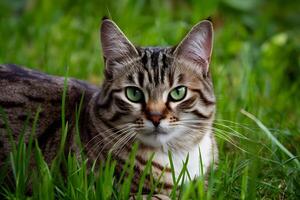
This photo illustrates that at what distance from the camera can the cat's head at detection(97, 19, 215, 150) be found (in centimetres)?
293

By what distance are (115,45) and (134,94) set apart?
0.92 feet

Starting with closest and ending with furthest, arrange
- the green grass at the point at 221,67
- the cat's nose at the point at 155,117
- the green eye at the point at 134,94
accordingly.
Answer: the green grass at the point at 221,67, the cat's nose at the point at 155,117, the green eye at the point at 134,94

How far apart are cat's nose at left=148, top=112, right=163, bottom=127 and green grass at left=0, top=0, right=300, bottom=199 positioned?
296 millimetres

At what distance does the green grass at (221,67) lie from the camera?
9.01ft

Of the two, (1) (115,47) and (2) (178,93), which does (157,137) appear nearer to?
(2) (178,93)

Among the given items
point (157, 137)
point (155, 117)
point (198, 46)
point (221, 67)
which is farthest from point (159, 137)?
point (221, 67)

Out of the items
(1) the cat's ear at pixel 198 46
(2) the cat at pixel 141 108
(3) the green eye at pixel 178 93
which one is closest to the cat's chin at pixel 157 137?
(2) the cat at pixel 141 108

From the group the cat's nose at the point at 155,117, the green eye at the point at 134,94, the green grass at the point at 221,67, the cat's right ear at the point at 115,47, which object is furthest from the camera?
the cat's right ear at the point at 115,47

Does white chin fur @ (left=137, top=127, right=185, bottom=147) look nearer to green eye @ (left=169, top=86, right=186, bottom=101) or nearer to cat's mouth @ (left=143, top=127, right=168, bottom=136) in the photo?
cat's mouth @ (left=143, top=127, right=168, bottom=136)

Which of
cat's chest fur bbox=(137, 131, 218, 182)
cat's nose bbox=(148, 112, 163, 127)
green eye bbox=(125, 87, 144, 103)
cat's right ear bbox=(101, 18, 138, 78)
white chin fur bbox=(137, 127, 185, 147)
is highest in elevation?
cat's right ear bbox=(101, 18, 138, 78)

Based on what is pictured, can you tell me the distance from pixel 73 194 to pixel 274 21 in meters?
→ 4.33

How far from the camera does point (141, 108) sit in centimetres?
294

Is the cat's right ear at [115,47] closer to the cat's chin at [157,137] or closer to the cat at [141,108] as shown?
the cat at [141,108]

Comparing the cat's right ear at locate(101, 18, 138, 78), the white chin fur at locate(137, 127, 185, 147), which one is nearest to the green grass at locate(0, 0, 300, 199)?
the white chin fur at locate(137, 127, 185, 147)
